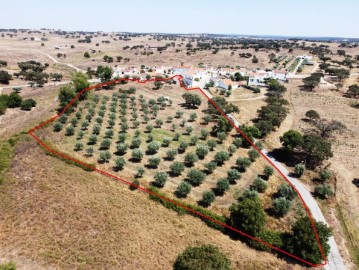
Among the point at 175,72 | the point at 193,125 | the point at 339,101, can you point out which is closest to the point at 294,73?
the point at 339,101

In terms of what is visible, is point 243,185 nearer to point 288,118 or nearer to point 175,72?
point 288,118

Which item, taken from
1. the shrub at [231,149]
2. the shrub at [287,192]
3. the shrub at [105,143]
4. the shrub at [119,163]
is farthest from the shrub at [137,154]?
the shrub at [287,192]

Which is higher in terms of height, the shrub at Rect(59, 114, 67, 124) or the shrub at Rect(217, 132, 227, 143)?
the shrub at Rect(59, 114, 67, 124)

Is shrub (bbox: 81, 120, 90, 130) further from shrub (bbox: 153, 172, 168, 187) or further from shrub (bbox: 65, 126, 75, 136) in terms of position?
shrub (bbox: 153, 172, 168, 187)

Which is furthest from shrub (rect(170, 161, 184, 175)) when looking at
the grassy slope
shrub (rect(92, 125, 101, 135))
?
shrub (rect(92, 125, 101, 135))

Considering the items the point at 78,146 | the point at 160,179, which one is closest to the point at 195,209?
the point at 160,179

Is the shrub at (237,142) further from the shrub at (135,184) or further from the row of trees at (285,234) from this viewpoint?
the shrub at (135,184)

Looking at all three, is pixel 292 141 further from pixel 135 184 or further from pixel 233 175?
pixel 135 184
